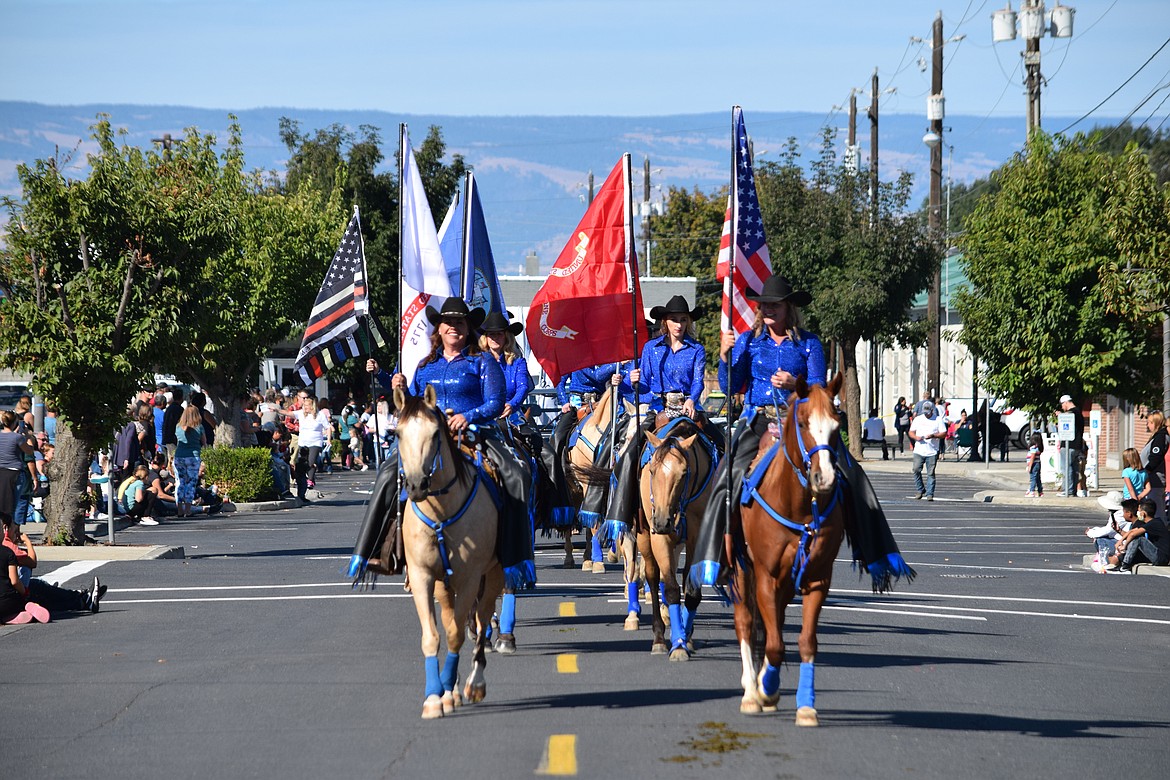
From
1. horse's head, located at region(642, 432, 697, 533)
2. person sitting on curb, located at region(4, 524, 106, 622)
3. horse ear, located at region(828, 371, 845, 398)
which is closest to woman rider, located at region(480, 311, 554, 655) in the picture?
horse's head, located at region(642, 432, 697, 533)

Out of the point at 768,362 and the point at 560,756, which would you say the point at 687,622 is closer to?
the point at 768,362

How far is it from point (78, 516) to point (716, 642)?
11956mm

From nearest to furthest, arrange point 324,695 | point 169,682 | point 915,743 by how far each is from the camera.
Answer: point 915,743 < point 324,695 < point 169,682

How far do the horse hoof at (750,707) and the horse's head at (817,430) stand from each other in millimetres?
1422

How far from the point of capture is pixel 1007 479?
4141 cm

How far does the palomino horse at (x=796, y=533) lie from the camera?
965cm

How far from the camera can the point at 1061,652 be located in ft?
44.6

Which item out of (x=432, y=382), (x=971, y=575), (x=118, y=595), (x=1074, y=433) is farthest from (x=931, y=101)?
(x=432, y=382)

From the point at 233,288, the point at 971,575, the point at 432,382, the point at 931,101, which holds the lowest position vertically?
the point at 971,575

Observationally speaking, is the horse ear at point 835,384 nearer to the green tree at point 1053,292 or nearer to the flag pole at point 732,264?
the flag pole at point 732,264

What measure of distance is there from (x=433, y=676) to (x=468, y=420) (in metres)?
1.87

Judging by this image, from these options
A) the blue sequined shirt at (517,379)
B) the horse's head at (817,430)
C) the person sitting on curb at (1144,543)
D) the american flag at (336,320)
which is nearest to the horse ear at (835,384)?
the horse's head at (817,430)

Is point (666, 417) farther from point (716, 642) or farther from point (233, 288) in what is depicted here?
point (233, 288)

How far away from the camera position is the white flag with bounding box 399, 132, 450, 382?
Result: 1424cm
